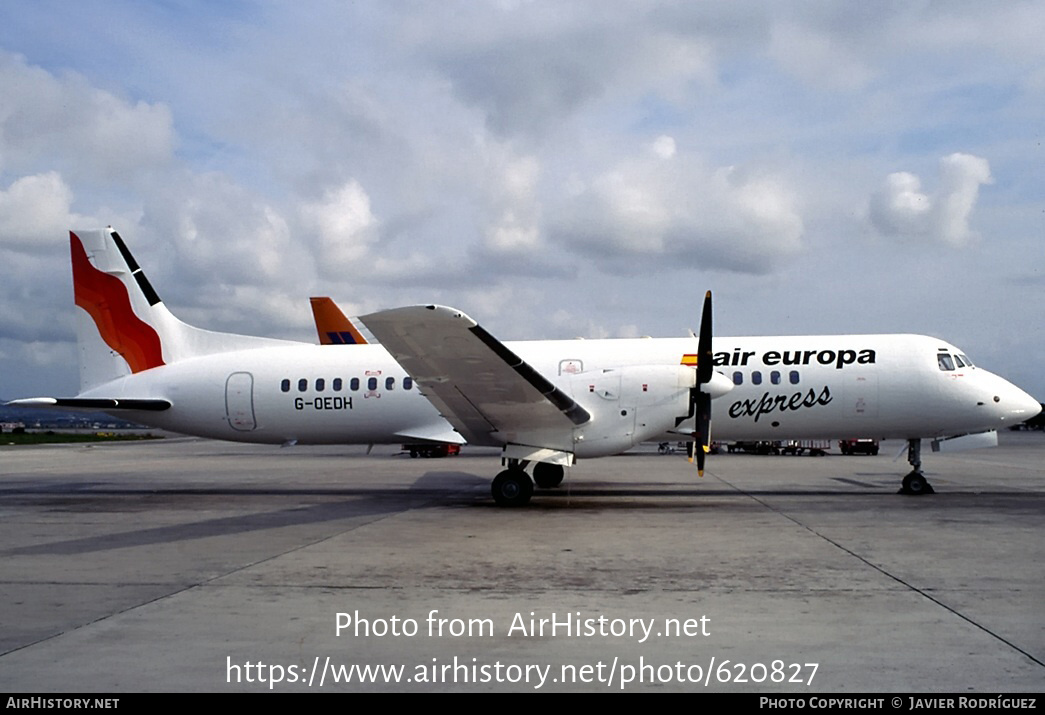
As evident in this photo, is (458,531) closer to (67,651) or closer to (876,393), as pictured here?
(67,651)

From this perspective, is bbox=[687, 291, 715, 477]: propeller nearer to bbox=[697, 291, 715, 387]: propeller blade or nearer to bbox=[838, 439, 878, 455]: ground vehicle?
bbox=[697, 291, 715, 387]: propeller blade

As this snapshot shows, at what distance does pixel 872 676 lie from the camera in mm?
4473

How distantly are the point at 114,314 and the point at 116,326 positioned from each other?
289 millimetres

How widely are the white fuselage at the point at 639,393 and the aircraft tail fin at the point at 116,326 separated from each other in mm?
798

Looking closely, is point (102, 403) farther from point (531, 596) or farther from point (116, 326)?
point (531, 596)

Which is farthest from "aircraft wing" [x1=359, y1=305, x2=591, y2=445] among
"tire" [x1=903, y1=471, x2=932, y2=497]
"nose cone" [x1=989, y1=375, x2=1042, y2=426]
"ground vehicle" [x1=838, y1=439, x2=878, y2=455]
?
"ground vehicle" [x1=838, y1=439, x2=878, y2=455]

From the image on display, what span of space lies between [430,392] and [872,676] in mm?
9074

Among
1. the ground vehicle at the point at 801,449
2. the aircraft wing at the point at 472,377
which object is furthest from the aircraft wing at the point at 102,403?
the ground vehicle at the point at 801,449

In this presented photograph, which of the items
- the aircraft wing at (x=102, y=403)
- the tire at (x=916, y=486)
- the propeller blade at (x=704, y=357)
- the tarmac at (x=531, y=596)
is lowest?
the tarmac at (x=531, y=596)

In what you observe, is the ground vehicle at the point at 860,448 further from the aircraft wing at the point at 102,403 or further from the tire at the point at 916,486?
the aircraft wing at the point at 102,403

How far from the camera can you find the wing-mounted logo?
1755 centimetres

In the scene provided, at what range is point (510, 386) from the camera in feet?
39.4

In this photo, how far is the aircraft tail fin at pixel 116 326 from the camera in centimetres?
1755
